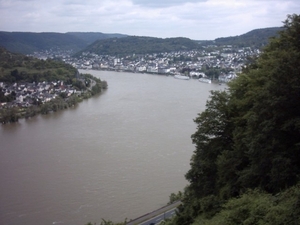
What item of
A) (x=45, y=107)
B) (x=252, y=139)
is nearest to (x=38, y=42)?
(x=45, y=107)

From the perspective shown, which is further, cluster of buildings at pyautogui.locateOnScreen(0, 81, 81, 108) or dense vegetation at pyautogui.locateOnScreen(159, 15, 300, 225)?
cluster of buildings at pyautogui.locateOnScreen(0, 81, 81, 108)

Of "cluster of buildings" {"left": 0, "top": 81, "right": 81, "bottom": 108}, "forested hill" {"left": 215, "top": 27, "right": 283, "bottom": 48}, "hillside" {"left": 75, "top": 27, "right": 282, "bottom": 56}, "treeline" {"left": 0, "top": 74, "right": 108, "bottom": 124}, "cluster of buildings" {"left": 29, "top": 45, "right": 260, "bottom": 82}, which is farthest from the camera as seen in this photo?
"hillside" {"left": 75, "top": 27, "right": 282, "bottom": 56}

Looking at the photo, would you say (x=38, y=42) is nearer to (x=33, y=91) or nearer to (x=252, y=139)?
(x=33, y=91)

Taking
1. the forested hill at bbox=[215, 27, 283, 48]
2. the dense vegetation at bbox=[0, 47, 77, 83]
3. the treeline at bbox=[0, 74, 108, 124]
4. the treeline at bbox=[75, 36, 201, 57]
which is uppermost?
the forested hill at bbox=[215, 27, 283, 48]

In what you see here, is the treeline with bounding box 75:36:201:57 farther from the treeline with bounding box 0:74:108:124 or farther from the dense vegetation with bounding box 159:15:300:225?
the dense vegetation with bounding box 159:15:300:225

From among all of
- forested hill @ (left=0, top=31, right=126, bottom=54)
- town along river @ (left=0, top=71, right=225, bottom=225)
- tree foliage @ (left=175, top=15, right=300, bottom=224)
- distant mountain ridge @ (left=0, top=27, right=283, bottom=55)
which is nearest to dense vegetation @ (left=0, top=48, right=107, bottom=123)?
town along river @ (left=0, top=71, right=225, bottom=225)

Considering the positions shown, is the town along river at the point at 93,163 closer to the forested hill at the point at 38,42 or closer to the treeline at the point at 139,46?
the forested hill at the point at 38,42
